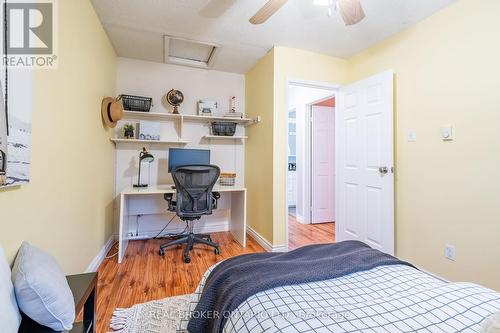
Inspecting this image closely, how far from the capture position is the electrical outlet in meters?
1.88

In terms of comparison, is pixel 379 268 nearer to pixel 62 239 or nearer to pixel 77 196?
pixel 62 239

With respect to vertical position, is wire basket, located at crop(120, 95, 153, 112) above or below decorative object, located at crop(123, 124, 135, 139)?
above

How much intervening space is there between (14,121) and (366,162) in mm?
2829

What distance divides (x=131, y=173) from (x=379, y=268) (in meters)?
2.98

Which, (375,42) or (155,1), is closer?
(155,1)

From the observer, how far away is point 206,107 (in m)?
3.26

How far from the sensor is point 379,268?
1117mm

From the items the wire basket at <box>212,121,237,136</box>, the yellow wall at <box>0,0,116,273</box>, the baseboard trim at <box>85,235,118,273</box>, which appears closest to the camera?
the yellow wall at <box>0,0,116,273</box>

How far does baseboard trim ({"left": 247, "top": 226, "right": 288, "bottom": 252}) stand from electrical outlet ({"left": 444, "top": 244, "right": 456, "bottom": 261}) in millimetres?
1462

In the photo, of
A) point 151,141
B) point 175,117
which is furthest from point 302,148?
point 151,141

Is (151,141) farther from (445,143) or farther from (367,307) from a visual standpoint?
(445,143)

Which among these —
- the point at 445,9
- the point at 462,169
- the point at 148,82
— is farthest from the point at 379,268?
the point at 148,82

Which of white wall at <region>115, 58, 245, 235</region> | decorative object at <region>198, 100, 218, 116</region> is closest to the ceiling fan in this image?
decorative object at <region>198, 100, 218, 116</region>

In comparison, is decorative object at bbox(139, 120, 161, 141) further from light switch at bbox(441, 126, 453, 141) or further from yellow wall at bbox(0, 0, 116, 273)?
light switch at bbox(441, 126, 453, 141)
